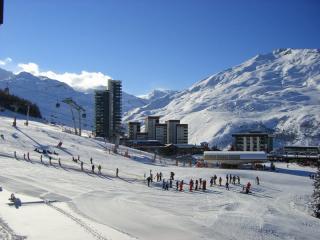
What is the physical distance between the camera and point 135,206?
A: 3397 cm

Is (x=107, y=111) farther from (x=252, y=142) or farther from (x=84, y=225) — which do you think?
(x=84, y=225)

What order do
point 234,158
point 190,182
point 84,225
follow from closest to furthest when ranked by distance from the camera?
point 84,225 → point 190,182 → point 234,158

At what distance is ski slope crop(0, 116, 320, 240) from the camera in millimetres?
26000

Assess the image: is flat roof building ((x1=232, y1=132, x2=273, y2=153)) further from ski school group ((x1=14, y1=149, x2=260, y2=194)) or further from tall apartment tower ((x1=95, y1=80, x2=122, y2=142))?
ski school group ((x1=14, y1=149, x2=260, y2=194))

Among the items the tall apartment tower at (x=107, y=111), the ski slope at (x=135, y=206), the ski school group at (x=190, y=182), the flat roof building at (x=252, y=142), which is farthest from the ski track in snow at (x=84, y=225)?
the tall apartment tower at (x=107, y=111)

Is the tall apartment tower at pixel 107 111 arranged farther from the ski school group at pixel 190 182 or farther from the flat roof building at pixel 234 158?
the ski school group at pixel 190 182

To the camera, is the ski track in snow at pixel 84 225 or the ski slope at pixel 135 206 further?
the ski slope at pixel 135 206

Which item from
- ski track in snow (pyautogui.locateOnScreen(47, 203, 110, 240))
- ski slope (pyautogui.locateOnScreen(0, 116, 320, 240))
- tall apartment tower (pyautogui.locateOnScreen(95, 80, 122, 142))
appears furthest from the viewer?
tall apartment tower (pyautogui.locateOnScreen(95, 80, 122, 142))

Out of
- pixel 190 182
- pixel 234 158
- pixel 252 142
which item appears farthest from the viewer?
pixel 252 142

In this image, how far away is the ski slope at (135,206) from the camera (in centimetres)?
2600

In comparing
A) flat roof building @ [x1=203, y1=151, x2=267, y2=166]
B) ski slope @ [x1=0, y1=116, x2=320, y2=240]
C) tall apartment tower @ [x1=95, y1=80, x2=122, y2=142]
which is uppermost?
tall apartment tower @ [x1=95, y1=80, x2=122, y2=142]

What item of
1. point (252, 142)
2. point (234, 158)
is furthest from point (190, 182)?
point (252, 142)

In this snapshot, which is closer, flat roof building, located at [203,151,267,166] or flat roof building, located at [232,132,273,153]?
flat roof building, located at [203,151,267,166]

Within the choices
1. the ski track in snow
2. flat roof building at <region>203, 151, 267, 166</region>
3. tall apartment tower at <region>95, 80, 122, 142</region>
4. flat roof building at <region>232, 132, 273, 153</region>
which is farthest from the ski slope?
tall apartment tower at <region>95, 80, 122, 142</region>
